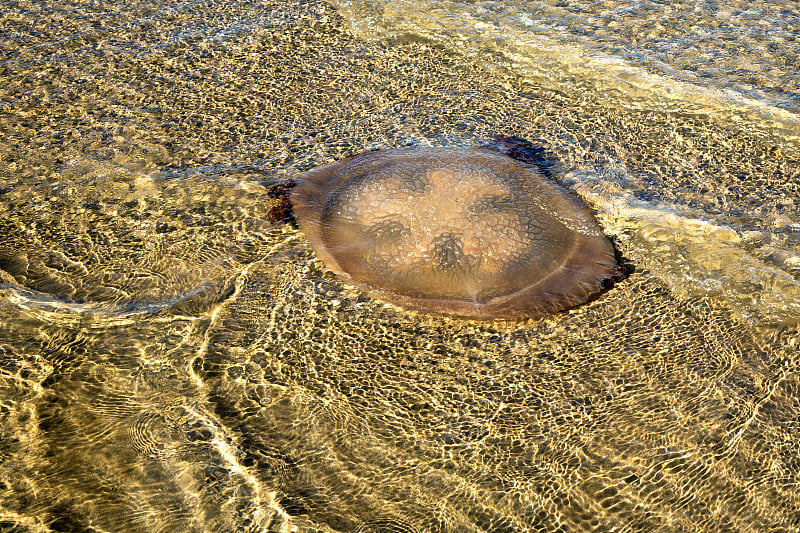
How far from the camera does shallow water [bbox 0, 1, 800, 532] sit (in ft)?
8.86

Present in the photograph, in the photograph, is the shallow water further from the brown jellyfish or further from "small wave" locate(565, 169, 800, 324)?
the brown jellyfish

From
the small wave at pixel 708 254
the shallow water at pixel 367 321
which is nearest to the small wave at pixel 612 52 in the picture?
the shallow water at pixel 367 321

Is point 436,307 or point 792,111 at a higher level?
point 792,111

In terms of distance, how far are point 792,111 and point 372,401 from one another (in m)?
4.91

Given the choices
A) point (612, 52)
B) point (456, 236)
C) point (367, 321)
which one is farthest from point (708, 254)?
point (612, 52)

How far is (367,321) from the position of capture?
139 inches

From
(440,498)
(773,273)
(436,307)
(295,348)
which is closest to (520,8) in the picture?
(773,273)

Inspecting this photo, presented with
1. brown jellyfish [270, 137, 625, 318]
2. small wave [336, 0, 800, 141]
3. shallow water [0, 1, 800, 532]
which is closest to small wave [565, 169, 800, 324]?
shallow water [0, 1, 800, 532]

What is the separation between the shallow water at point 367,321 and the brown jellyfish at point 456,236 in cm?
15

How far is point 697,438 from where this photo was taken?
2.98 metres

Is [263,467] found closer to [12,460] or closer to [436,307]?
[12,460]

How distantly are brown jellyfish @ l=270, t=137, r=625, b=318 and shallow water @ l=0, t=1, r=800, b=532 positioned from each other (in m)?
0.15

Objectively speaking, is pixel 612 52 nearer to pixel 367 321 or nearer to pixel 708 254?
pixel 708 254

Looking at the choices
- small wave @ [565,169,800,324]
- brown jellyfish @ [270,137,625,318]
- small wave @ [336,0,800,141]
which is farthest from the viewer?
small wave @ [336,0,800,141]
